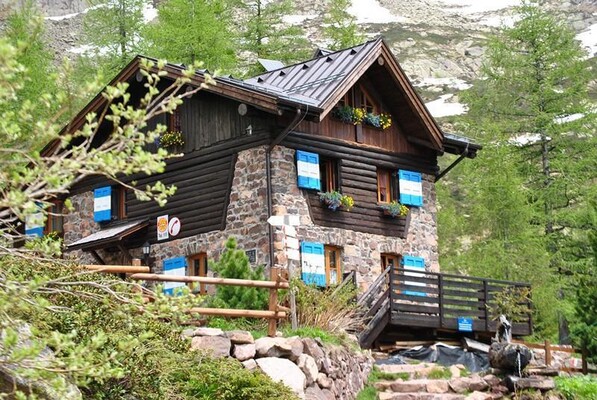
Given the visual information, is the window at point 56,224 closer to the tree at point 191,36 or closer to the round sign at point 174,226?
the round sign at point 174,226

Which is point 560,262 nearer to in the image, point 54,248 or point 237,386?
point 237,386

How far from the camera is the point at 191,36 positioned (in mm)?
32812

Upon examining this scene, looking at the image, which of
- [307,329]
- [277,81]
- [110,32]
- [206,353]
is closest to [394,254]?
[277,81]

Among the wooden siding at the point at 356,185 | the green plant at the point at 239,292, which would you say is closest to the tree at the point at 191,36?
the wooden siding at the point at 356,185

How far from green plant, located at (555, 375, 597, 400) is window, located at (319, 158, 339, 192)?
6611mm

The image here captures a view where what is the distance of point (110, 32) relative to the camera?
3791cm

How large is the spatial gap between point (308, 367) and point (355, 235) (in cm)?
808

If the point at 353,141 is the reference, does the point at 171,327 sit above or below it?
below

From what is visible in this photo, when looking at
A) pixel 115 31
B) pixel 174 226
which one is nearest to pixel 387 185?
pixel 174 226

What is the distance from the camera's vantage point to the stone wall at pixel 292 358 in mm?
15047

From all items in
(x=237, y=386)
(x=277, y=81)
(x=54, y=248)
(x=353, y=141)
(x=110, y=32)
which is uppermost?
(x=110, y=32)

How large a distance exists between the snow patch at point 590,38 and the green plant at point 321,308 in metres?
76.0

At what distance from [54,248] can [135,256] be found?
1686cm

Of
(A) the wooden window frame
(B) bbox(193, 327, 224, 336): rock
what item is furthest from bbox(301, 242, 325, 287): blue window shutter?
(B) bbox(193, 327, 224, 336): rock
